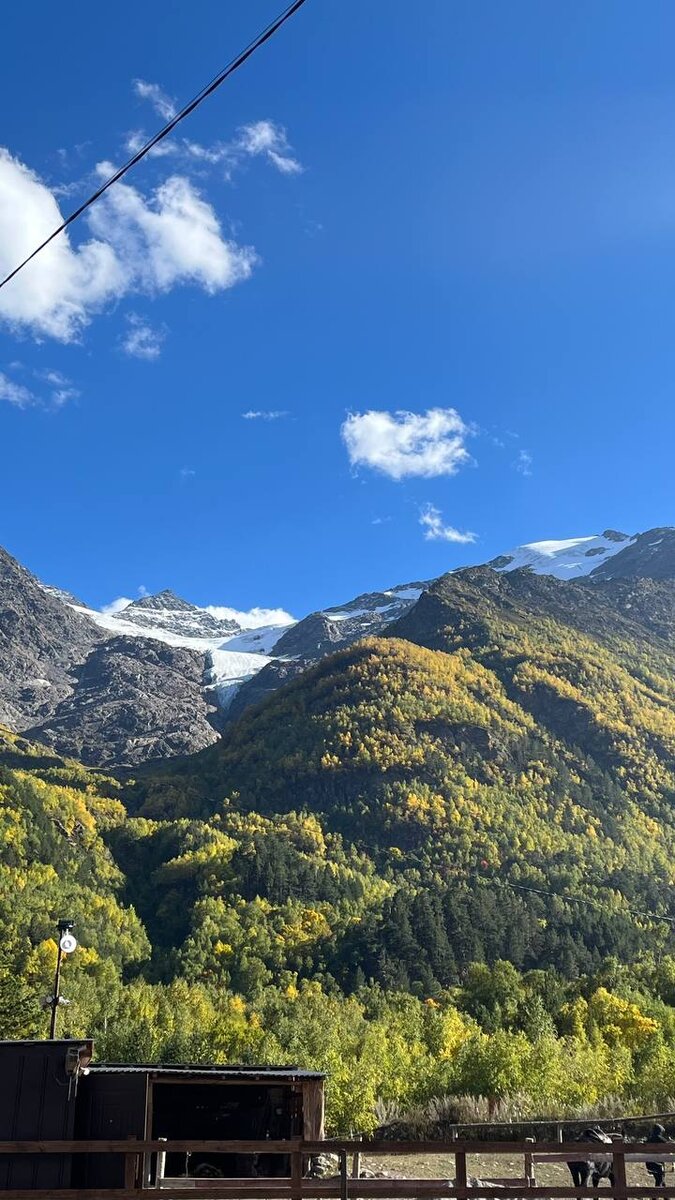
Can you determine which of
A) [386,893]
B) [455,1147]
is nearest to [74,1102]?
[455,1147]

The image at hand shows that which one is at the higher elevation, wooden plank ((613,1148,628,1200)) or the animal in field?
wooden plank ((613,1148,628,1200))

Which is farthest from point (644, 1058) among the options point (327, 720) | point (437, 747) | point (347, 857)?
point (327, 720)

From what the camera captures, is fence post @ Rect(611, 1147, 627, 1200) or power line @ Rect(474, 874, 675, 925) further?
power line @ Rect(474, 874, 675, 925)

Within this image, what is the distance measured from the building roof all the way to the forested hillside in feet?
72.1

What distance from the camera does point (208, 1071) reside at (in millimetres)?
21656

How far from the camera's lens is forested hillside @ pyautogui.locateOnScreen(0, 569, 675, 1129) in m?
58.9

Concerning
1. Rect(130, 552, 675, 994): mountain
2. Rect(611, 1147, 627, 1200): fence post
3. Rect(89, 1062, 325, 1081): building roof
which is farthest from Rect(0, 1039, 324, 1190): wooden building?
Rect(130, 552, 675, 994): mountain

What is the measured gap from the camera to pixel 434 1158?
124 feet

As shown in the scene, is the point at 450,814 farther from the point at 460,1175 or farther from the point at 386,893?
the point at 460,1175

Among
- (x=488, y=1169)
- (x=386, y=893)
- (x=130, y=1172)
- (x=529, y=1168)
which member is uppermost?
(x=386, y=893)

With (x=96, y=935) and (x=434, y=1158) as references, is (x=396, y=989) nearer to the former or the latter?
(x=96, y=935)

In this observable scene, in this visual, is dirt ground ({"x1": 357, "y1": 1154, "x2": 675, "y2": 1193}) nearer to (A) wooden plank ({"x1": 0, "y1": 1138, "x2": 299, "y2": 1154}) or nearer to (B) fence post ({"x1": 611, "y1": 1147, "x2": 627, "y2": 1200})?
(B) fence post ({"x1": 611, "y1": 1147, "x2": 627, "y2": 1200})

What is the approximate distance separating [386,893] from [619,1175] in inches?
4874

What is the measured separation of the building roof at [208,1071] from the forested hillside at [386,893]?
22.0m
